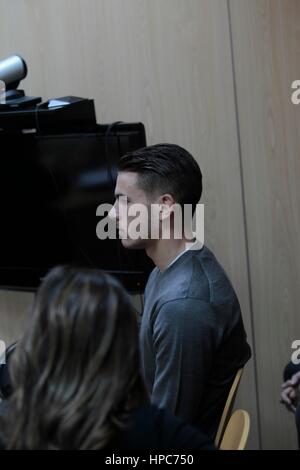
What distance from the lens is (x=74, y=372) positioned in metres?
1.22

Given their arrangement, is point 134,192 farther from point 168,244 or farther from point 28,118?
point 28,118

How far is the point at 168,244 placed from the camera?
2076mm

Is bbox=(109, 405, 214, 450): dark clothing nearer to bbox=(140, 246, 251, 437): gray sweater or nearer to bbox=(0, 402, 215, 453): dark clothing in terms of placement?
bbox=(0, 402, 215, 453): dark clothing

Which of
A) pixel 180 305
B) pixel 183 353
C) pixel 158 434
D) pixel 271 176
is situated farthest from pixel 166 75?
pixel 158 434

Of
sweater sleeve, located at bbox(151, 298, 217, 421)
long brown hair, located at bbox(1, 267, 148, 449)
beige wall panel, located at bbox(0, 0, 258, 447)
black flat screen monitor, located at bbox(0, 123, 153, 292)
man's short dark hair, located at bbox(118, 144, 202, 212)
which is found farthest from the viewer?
beige wall panel, located at bbox(0, 0, 258, 447)

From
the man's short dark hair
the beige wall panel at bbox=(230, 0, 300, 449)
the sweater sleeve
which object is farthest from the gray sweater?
the beige wall panel at bbox=(230, 0, 300, 449)

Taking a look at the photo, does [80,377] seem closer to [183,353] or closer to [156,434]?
[156,434]

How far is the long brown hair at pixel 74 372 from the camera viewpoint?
3.97 feet

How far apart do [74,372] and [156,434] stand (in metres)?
0.20

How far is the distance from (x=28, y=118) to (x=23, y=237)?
48cm

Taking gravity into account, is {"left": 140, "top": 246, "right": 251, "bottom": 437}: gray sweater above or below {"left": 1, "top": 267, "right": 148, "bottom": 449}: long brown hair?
below

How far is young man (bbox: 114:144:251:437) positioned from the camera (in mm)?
1868

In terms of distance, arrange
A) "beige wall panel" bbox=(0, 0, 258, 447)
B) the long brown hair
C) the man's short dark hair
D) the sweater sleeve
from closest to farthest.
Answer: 1. the long brown hair
2. the sweater sleeve
3. the man's short dark hair
4. "beige wall panel" bbox=(0, 0, 258, 447)
